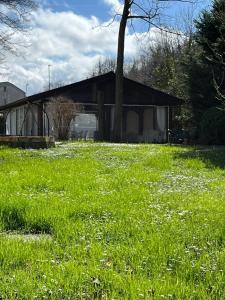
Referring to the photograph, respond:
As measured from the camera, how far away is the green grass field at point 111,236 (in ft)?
12.8

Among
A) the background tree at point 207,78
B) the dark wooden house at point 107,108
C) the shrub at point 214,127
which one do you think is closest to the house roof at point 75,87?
the dark wooden house at point 107,108

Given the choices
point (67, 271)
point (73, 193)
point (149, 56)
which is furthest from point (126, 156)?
point (149, 56)

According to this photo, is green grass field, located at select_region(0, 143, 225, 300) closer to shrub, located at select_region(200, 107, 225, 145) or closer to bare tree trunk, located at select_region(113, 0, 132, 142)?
shrub, located at select_region(200, 107, 225, 145)

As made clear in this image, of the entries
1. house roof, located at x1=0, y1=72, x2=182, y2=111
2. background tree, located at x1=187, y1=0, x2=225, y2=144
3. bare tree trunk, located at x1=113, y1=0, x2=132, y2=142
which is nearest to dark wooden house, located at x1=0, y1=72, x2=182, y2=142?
house roof, located at x1=0, y1=72, x2=182, y2=111

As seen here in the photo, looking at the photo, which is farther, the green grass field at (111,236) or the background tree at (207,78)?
the background tree at (207,78)

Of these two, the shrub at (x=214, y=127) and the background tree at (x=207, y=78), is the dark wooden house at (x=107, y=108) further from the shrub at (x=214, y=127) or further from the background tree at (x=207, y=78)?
the shrub at (x=214, y=127)

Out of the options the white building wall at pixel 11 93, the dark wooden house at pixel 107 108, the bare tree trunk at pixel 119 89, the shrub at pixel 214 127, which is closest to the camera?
the shrub at pixel 214 127

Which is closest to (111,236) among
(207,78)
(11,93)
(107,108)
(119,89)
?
(207,78)

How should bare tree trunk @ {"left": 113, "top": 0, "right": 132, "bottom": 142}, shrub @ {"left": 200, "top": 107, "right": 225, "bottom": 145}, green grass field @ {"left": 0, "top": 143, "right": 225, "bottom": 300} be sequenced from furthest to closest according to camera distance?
bare tree trunk @ {"left": 113, "top": 0, "right": 132, "bottom": 142} → shrub @ {"left": 200, "top": 107, "right": 225, "bottom": 145} → green grass field @ {"left": 0, "top": 143, "right": 225, "bottom": 300}

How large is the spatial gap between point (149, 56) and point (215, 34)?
38929 mm

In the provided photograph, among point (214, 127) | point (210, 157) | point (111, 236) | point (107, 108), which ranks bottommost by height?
point (111, 236)

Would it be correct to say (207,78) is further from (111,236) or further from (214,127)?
(111,236)

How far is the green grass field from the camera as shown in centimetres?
389

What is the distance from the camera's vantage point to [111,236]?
546 centimetres
